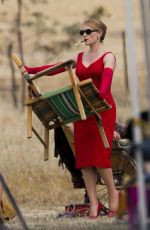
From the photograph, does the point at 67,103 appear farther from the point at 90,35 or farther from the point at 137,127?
the point at 137,127

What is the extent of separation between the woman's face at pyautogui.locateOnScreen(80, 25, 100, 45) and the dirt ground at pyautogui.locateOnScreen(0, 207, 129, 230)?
1.60 metres

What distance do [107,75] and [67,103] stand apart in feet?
1.38

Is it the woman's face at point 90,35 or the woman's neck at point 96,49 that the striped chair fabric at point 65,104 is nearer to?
the woman's neck at point 96,49

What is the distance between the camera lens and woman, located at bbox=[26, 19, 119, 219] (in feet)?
32.1

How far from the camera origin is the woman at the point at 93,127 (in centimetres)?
978

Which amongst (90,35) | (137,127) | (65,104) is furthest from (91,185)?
(137,127)

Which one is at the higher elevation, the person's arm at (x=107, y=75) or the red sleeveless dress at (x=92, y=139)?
the person's arm at (x=107, y=75)

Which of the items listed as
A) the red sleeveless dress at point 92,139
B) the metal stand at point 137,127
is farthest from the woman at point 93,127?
the metal stand at point 137,127

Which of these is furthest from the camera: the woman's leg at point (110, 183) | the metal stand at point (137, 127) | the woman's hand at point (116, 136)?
the woman's hand at point (116, 136)

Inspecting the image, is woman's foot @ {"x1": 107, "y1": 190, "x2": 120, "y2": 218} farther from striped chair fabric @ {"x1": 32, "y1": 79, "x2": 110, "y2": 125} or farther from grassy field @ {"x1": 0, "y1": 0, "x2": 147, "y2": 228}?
grassy field @ {"x1": 0, "y1": 0, "x2": 147, "y2": 228}

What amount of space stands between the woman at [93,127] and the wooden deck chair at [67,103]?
17 cm

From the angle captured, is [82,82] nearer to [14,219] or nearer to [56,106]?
[56,106]

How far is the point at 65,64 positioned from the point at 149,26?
290 cm

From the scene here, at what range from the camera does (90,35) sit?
9.89 meters
